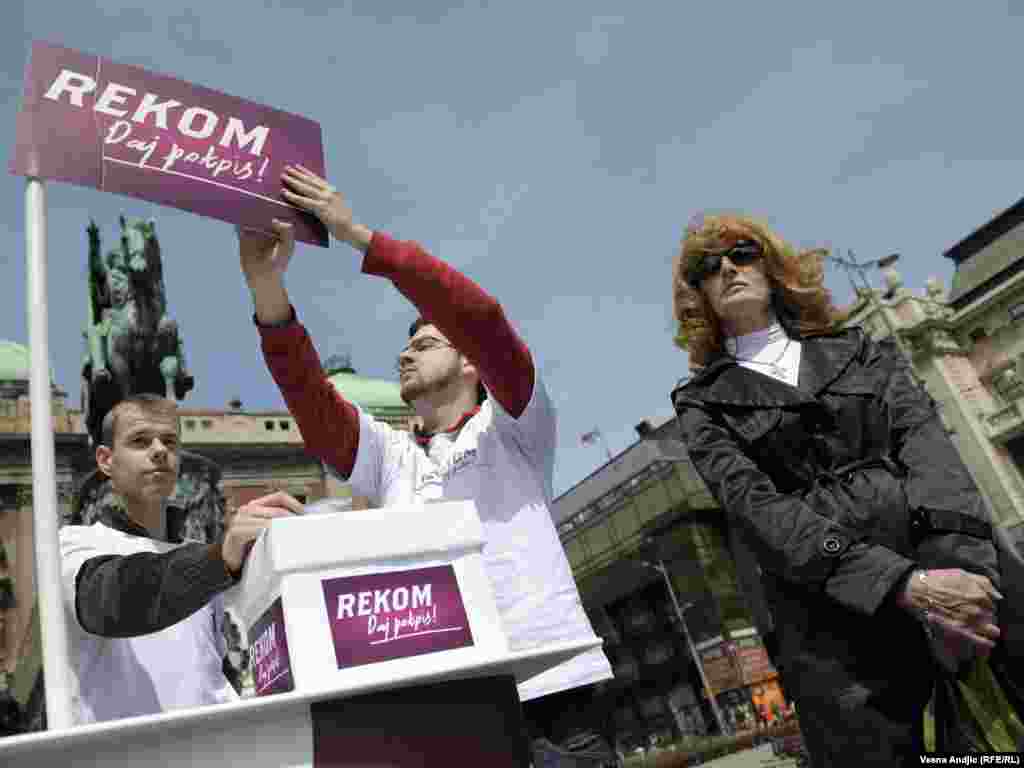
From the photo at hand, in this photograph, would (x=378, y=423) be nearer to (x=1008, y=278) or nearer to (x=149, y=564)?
(x=149, y=564)

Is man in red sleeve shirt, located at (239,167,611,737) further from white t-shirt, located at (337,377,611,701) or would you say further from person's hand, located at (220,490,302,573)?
person's hand, located at (220,490,302,573)

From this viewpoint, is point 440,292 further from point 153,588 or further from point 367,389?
point 367,389

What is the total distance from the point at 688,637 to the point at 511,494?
1406 inches

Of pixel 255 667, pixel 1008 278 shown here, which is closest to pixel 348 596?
pixel 255 667

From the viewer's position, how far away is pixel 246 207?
2246 millimetres

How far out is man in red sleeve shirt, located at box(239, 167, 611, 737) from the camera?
2133 millimetres

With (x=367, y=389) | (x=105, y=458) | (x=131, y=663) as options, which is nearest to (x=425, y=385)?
(x=105, y=458)

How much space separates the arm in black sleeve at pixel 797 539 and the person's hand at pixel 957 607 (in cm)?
6

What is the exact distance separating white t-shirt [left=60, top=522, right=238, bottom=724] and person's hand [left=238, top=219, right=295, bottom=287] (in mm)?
819

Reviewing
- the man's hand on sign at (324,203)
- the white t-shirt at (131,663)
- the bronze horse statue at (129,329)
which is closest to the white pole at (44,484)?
the white t-shirt at (131,663)

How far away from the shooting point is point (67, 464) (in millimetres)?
23703

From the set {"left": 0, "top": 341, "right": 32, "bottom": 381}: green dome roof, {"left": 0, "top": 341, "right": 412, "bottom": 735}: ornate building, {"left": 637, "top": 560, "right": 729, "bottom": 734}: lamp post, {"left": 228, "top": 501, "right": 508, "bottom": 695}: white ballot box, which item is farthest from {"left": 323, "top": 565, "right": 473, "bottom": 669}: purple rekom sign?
{"left": 637, "top": 560, "right": 729, "bottom": 734}: lamp post

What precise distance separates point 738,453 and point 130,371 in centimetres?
752

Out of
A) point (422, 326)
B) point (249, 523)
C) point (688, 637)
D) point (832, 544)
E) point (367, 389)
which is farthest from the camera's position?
point (688, 637)
